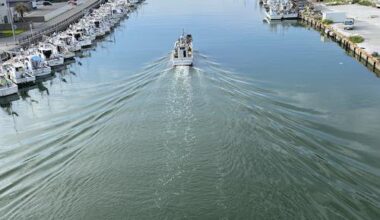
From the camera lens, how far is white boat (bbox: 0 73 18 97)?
1311 inches

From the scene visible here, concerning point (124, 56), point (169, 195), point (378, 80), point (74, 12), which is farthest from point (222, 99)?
point (74, 12)

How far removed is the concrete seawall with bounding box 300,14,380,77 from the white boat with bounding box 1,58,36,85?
1155 inches

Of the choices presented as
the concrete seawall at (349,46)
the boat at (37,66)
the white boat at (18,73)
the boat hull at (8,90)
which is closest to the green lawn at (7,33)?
the boat at (37,66)

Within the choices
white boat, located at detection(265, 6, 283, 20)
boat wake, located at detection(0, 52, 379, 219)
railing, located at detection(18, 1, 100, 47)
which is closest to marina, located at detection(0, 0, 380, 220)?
boat wake, located at detection(0, 52, 379, 219)

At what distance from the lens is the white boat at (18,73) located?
3591 cm

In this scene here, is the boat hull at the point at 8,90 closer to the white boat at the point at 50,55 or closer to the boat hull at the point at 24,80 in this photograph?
the boat hull at the point at 24,80

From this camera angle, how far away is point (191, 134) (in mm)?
22766

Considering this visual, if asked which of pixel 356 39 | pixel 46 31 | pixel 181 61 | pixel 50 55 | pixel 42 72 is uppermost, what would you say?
pixel 46 31

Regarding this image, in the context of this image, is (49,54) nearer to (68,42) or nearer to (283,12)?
(68,42)

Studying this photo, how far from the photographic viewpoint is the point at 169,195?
58.1 feet

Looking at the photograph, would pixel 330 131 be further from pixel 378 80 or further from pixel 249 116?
pixel 378 80

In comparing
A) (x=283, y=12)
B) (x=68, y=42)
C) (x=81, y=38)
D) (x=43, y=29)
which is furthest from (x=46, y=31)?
(x=283, y=12)

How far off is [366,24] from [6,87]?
134ft

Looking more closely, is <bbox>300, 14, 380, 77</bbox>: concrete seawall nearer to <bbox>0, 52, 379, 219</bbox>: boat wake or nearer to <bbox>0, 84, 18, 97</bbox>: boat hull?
<bbox>0, 52, 379, 219</bbox>: boat wake
